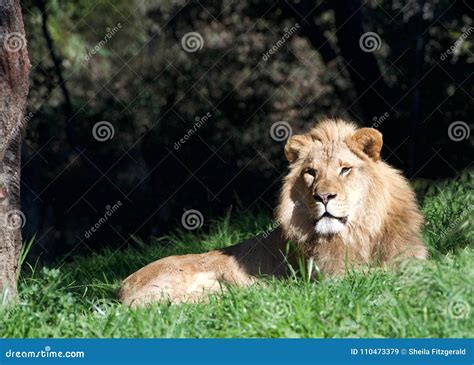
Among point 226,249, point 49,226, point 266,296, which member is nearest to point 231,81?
point 49,226

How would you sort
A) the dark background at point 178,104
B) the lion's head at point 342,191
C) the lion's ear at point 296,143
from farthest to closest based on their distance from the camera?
1. the dark background at point 178,104
2. the lion's ear at point 296,143
3. the lion's head at point 342,191

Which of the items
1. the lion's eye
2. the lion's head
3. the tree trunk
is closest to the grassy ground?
the tree trunk

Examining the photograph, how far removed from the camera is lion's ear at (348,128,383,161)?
19.6ft

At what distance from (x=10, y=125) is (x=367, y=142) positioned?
2.47m

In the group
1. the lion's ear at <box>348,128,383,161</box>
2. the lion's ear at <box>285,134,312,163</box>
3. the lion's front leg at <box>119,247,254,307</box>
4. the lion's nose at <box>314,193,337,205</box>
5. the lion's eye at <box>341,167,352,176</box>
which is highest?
the lion's ear at <box>348,128,383,161</box>

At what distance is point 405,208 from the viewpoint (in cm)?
611

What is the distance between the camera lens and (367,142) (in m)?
6.02

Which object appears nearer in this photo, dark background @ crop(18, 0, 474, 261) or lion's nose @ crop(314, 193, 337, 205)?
lion's nose @ crop(314, 193, 337, 205)

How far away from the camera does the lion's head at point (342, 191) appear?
5820mm

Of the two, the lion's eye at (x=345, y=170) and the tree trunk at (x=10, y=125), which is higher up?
the lion's eye at (x=345, y=170)

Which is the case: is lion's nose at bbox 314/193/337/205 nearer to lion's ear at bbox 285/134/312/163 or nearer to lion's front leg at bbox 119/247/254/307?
lion's ear at bbox 285/134/312/163

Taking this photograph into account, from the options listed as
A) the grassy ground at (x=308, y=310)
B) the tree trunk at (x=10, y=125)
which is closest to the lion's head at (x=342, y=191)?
the grassy ground at (x=308, y=310)

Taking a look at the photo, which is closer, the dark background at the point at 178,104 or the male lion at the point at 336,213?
the male lion at the point at 336,213

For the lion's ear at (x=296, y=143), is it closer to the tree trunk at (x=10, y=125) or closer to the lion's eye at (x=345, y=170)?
the lion's eye at (x=345, y=170)
